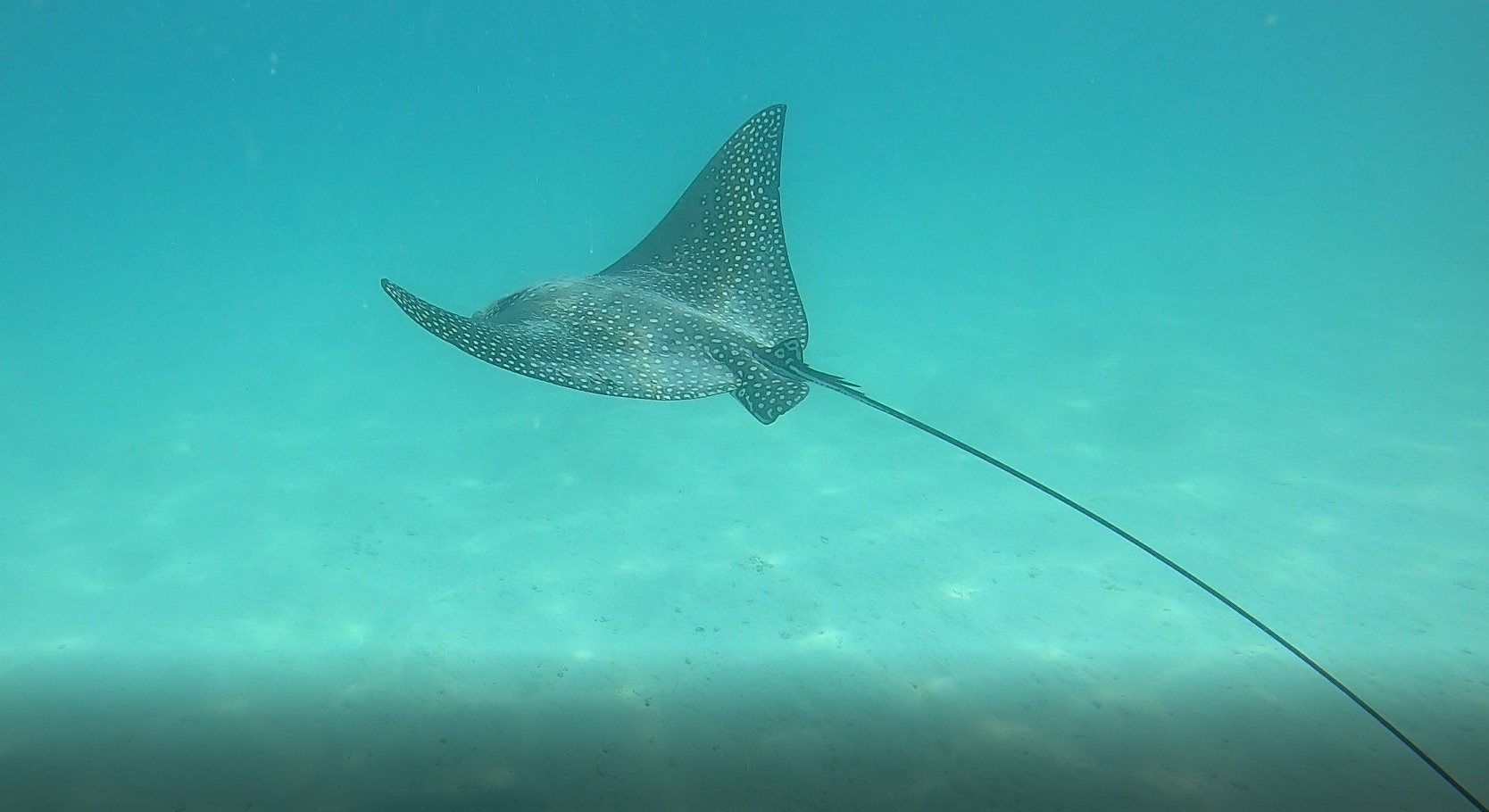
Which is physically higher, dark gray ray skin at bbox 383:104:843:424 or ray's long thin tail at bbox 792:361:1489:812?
dark gray ray skin at bbox 383:104:843:424

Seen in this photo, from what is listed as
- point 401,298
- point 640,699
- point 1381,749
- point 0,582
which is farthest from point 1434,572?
point 0,582

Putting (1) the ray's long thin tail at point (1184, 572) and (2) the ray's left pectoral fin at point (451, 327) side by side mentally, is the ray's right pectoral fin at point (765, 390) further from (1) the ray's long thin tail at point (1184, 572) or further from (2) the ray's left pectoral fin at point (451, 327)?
(2) the ray's left pectoral fin at point (451, 327)

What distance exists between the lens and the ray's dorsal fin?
601 cm

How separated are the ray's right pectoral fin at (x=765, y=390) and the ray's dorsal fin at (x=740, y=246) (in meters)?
0.86

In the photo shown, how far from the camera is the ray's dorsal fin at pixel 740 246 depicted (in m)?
6.01

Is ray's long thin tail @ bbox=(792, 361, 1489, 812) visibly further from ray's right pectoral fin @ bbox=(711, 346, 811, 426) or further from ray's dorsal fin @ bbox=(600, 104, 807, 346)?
ray's dorsal fin @ bbox=(600, 104, 807, 346)

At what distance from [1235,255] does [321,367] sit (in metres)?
18.8

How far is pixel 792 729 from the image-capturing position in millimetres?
3908

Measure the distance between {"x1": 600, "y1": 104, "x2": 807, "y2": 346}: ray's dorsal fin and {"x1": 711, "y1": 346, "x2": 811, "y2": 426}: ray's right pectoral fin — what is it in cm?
86

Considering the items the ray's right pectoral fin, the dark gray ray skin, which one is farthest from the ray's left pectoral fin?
the ray's right pectoral fin

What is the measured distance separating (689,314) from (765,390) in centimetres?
94

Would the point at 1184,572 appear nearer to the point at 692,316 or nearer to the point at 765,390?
the point at 765,390

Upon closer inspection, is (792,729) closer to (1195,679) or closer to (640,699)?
(640,699)

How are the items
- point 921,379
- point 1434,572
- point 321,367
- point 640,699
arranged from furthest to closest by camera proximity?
point 321,367 → point 921,379 → point 1434,572 → point 640,699
